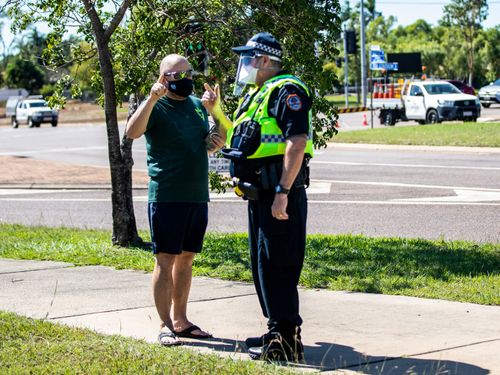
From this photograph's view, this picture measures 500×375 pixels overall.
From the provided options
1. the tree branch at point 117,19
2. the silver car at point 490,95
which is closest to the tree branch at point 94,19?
the tree branch at point 117,19

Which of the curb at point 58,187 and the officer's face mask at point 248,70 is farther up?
the officer's face mask at point 248,70

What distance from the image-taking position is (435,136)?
29.2m

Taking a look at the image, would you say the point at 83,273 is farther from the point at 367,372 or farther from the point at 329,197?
the point at 329,197

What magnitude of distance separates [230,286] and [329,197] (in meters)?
8.33

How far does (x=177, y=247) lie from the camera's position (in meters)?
6.76

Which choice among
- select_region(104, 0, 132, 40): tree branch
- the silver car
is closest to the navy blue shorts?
select_region(104, 0, 132, 40): tree branch

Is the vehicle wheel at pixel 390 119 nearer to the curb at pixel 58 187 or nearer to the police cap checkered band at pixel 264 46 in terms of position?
the curb at pixel 58 187

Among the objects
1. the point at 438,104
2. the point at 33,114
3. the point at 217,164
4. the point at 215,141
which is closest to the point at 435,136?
the point at 438,104

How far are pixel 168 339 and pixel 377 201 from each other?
31.9ft

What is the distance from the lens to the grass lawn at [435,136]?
1081 inches

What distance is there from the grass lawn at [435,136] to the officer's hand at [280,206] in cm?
2127

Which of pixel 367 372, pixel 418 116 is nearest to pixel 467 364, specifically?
pixel 367 372

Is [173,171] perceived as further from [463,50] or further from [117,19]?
[463,50]

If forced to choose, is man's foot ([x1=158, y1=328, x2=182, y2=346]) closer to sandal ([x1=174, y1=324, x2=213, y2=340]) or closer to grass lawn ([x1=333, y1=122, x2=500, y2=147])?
sandal ([x1=174, y1=324, x2=213, y2=340])
